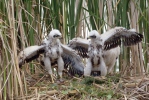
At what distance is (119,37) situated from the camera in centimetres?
512

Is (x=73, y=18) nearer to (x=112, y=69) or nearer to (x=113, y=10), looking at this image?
(x=113, y=10)

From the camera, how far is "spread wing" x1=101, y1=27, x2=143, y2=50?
4.93 m

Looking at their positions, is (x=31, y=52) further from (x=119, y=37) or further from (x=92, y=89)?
(x=119, y=37)

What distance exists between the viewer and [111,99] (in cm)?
381

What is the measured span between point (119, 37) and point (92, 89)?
1236 millimetres

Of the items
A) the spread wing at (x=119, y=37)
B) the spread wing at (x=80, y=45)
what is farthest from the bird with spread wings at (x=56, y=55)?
the spread wing at (x=119, y=37)

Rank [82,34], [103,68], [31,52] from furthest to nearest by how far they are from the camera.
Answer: [82,34] → [103,68] → [31,52]

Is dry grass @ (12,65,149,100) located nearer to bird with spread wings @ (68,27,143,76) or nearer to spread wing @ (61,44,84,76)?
bird with spread wings @ (68,27,143,76)

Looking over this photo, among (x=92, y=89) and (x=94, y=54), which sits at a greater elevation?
(x=94, y=54)

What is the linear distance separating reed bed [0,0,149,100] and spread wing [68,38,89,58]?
117 millimetres

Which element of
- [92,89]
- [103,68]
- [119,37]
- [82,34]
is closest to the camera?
[92,89]

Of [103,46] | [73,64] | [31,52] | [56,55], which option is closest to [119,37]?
[103,46]

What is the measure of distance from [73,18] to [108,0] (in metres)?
0.56

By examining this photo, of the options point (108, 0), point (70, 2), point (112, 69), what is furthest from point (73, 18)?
point (112, 69)
